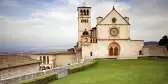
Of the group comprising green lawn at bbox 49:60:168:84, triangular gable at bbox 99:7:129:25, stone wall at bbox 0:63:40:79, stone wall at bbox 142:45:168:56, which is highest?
triangular gable at bbox 99:7:129:25

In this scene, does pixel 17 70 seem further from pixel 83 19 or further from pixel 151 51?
pixel 83 19

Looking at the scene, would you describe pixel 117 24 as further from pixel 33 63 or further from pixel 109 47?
pixel 33 63

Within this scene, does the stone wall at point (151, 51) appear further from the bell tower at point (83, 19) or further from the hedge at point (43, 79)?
the hedge at point (43, 79)

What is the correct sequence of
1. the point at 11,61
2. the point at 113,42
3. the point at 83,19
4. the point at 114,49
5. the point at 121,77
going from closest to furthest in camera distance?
the point at 121,77 → the point at 11,61 → the point at 114,49 → the point at 113,42 → the point at 83,19

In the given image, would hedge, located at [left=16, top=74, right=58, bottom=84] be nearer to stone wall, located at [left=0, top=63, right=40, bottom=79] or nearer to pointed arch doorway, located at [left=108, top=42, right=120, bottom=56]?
stone wall, located at [left=0, top=63, right=40, bottom=79]

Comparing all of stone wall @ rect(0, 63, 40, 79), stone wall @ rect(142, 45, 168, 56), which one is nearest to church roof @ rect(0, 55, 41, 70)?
stone wall @ rect(0, 63, 40, 79)

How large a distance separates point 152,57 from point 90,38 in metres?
13.6

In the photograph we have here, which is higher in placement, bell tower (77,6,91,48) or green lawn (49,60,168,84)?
bell tower (77,6,91,48)

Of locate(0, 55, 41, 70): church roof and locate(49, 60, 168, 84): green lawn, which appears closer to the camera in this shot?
locate(49, 60, 168, 84): green lawn

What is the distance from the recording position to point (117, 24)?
168 ft

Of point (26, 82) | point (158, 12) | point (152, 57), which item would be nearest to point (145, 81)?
point (26, 82)

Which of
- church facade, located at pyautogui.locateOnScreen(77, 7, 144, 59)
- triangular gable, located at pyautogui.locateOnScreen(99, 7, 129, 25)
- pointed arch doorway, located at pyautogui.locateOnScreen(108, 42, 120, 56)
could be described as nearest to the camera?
church facade, located at pyautogui.locateOnScreen(77, 7, 144, 59)

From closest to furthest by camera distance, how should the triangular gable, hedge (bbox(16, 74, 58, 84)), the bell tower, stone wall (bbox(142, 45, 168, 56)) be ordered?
hedge (bbox(16, 74, 58, 84))
stone wall (bbox(142, 45, 168, 56))
the triangular gable
the bell tower

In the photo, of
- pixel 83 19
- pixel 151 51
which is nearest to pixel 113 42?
pixel 151 51
